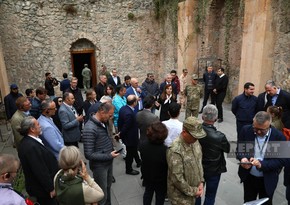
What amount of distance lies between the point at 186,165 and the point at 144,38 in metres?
11.8

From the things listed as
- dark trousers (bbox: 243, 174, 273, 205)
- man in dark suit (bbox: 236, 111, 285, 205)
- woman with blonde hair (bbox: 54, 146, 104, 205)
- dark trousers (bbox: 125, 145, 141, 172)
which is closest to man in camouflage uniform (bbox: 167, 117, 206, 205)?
man in dark suit (bbox: 236, 111, 285, 205)

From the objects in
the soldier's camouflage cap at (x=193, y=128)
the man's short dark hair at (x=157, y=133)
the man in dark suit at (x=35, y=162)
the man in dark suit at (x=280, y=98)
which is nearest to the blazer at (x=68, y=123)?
the man in dark suit at (x=35, y=162)

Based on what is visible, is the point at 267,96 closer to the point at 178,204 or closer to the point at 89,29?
the point at 178,204

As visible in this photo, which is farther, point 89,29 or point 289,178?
point 89,29

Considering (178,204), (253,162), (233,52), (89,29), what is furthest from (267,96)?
(89,29)

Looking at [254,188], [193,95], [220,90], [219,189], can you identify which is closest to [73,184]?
[254,188]

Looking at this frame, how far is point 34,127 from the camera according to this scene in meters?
2.88

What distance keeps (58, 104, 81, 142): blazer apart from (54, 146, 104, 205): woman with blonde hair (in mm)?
2093

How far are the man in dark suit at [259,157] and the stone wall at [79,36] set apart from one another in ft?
33.0

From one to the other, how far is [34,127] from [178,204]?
1.95 m

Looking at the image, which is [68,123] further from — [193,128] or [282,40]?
[282,40]

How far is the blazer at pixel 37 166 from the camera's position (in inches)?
109

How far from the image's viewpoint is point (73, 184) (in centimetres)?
214

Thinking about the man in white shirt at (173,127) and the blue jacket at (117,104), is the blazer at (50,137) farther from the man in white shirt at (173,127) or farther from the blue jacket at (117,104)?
the blue jacket at (117,104)
